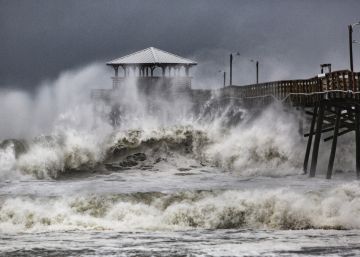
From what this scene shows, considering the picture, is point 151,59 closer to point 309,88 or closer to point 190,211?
point 309,88

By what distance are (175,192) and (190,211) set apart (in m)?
1.98

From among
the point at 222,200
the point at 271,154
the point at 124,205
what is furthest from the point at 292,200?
the point at 271,154

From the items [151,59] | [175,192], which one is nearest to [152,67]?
[151,59]

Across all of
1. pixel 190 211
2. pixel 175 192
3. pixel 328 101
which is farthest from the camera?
pixel 328 101

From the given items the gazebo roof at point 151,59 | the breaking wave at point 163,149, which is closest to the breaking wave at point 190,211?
the breaking wave at point 163,149

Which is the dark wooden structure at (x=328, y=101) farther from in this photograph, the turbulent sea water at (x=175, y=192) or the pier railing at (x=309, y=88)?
the turbulent sea water at (x=175, y=192)

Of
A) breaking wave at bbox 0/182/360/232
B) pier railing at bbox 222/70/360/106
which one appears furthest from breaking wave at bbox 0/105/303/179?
breaking wave at bbox 0/182/360/232

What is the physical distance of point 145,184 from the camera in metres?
25.1

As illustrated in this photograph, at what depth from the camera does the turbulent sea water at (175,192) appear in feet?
50.3

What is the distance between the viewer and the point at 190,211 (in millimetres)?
18828

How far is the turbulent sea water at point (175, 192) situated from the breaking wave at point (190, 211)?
3 centimetres

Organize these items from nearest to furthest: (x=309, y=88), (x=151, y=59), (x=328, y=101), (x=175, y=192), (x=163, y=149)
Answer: (x=175, y=192)
(x=328, y=101)
(x=309, y=88)
(x=163, y=149)
(x=151, y=59)

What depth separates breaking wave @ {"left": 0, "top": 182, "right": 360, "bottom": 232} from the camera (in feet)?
59.0

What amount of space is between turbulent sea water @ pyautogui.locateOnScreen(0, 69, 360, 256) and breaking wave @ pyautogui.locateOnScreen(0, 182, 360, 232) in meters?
0.03
